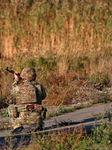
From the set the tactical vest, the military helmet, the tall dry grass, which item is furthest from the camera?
the tall dry grass

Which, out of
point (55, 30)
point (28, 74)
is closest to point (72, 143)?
point (28, 74)

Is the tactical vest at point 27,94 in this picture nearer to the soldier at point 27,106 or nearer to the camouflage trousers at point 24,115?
the soldier at point 27,106

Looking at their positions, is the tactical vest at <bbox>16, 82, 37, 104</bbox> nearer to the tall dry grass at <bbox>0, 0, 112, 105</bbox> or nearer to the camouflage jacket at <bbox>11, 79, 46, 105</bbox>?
the camouflage jacket at <bbox>11, 79, 46, 105</bbox>

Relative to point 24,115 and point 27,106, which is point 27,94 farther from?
point 24,115

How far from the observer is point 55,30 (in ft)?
59.1

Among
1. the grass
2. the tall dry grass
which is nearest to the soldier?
the grass

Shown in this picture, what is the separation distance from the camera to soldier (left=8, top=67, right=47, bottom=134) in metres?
6.05

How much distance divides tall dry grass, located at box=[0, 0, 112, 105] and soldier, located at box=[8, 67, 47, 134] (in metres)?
7.60

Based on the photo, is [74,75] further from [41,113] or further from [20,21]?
[20,21]

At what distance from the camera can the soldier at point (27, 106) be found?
6.05 metres

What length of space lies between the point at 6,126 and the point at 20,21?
40.5 feet

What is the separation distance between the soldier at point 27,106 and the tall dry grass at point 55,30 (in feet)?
24.9

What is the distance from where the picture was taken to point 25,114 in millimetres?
6145

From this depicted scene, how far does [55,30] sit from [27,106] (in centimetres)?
1239
